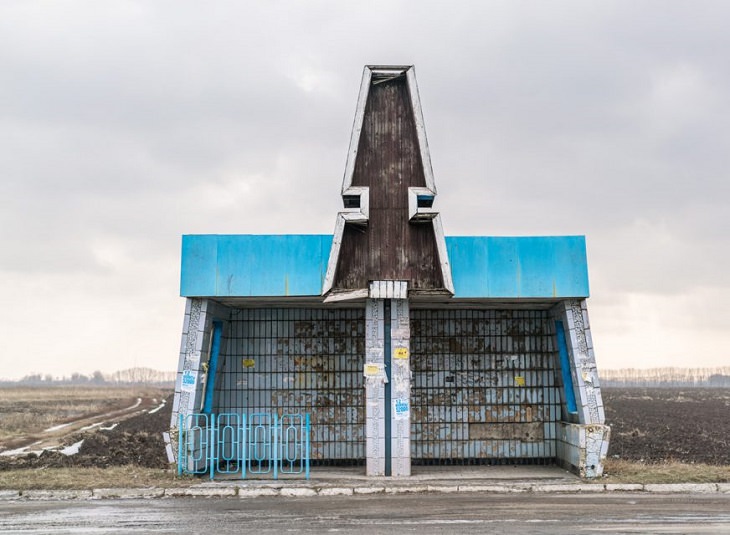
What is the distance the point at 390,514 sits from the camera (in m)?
11.8

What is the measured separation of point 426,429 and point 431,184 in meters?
6.21

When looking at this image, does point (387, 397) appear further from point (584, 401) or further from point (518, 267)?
point (584, 401)

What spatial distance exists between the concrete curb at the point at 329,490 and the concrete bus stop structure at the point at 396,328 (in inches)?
44.5

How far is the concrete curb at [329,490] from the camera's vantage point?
550 inches

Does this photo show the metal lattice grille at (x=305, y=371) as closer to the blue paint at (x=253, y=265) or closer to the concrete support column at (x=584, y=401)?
the blue paint at (x=253, y=265)

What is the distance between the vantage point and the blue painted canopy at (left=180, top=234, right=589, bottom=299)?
15.6m

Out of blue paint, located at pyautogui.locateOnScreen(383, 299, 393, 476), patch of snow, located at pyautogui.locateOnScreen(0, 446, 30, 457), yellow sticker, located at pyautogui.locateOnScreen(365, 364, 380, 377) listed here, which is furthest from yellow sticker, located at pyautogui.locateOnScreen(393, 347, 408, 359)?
patch of snow, located at pyautogui.locateOnScreen(0, 446, 30, 457)

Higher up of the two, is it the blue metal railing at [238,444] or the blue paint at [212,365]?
the blue paint at [212,365]

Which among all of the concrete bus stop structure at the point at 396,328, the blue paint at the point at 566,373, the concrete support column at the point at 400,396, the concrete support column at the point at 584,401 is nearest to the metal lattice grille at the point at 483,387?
the concrete bus stop structure at the point at 396,328

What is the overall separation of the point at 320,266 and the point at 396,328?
2.16 metres

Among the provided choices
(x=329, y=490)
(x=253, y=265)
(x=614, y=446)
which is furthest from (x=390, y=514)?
(x=614, y=446)

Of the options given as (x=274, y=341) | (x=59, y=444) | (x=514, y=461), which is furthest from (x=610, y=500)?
(x=59, y=444)

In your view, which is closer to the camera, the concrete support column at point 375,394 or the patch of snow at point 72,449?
the concrete support column at point 375,394

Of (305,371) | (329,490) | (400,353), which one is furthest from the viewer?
(305,371)
